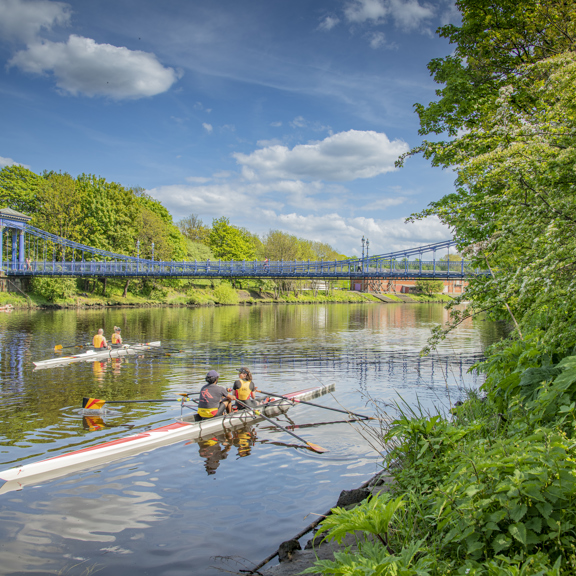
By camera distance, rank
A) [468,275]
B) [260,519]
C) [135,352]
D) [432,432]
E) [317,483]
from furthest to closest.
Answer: [135,352], [468,275], [317,483], [260,519], [432,432]

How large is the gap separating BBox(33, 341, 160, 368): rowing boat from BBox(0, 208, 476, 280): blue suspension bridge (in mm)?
20458

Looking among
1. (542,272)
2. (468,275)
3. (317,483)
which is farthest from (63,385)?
(542,272)

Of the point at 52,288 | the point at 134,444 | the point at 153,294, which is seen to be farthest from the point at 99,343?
the point at 153,294

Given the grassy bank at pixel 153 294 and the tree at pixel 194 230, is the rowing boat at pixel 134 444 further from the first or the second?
the tree at pixel 194 230

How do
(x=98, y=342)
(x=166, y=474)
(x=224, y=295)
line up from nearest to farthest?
(x=166, y=474) < (x=98, y=342) < (x=224, y=295)

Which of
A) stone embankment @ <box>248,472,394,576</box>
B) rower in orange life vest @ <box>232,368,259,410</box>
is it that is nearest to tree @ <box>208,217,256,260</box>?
rower in orange life vest @ <box>232,368,259,410</box>

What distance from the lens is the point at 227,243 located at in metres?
81.2

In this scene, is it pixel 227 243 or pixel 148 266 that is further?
pixel 227 243

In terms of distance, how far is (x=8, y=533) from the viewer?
18.0 ft

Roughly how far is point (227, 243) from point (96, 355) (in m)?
64.1

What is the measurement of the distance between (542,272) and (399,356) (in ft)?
59.8

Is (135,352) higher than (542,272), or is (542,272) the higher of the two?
(542,272)

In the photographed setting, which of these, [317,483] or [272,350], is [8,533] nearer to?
[317,483]

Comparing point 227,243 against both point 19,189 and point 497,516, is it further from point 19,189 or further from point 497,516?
point 497,516
